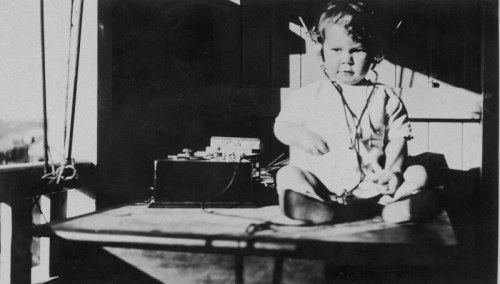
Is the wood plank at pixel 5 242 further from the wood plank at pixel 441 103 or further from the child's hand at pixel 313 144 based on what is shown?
the wood plank at pixel 441 103

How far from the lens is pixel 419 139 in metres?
2.40

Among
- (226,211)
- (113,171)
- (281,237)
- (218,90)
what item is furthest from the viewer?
(218,90)

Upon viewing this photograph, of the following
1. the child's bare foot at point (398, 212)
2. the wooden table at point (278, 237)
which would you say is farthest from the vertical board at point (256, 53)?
the child's bare foot at point (398, 212)

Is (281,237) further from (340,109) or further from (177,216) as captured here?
(340,109)

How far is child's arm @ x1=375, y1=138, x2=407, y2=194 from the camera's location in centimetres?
150

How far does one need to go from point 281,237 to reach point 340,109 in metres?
0.60

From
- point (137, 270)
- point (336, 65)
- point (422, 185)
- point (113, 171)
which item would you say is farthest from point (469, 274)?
point (113, 171)

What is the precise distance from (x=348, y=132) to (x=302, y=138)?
0.18 meters

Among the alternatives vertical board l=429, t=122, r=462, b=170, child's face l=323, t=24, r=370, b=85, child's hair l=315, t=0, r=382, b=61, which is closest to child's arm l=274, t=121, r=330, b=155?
child's face l=323, t=24, r=370, b=85

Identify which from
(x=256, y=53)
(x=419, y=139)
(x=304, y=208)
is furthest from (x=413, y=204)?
(x=256, y=53)

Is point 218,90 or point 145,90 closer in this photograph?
point 145,90

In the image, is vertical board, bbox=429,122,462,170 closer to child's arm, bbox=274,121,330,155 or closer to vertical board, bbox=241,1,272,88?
vertical board, bbox=241,1,272,88

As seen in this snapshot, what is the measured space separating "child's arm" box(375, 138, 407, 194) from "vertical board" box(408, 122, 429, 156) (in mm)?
867

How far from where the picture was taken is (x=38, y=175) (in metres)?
1.59
